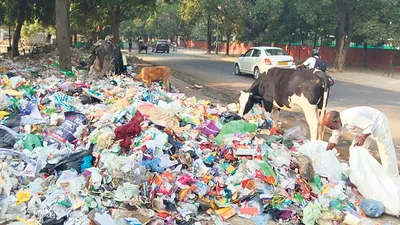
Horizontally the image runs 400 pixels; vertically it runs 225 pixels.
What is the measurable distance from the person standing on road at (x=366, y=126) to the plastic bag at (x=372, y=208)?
0.53m

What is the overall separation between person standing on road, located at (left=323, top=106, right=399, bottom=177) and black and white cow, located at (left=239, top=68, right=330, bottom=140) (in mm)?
2308

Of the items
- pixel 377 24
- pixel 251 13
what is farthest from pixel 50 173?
pixel 251 13

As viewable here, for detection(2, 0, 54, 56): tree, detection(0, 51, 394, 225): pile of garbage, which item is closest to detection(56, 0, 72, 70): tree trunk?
detection(0, 51, 394, 225): pile of garbage

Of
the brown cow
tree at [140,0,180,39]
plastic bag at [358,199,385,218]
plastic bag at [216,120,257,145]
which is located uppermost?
tree at [140,0,180,39]

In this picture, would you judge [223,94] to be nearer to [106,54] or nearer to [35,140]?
[106,54]

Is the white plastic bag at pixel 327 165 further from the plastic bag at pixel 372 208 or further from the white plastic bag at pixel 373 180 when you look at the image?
the plastic bag at pixel 372 208

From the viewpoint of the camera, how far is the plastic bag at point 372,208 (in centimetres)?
468

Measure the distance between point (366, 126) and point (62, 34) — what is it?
11.7m

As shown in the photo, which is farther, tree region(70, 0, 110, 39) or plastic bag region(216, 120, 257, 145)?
tree region(70, 0, 110, 39)

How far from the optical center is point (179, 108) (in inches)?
311

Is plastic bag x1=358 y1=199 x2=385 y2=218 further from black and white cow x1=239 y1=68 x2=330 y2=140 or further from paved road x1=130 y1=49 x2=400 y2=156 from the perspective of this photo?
paved road x1=130 y1=49 x2=400 y2=156

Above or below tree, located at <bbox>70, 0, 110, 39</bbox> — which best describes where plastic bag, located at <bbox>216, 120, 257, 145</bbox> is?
below

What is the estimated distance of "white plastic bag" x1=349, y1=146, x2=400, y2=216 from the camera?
4734mm

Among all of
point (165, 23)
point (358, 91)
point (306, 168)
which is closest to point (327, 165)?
point (306, 168)
